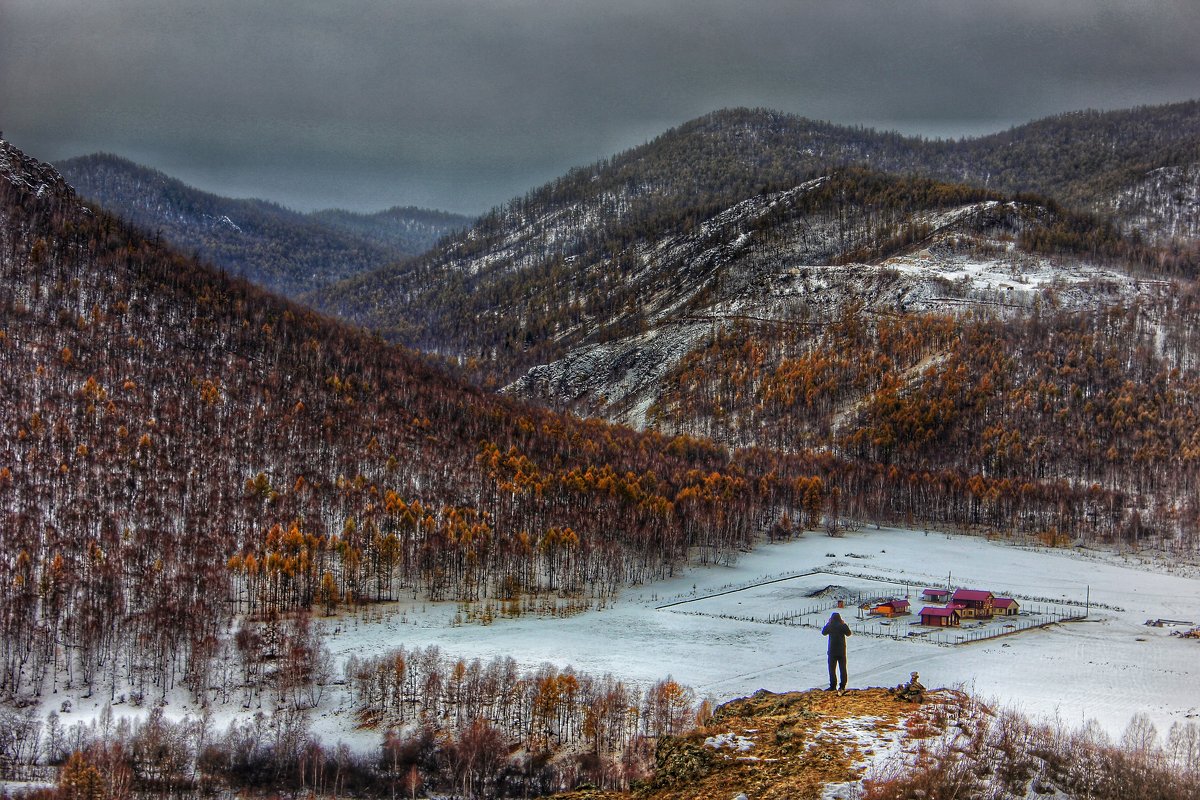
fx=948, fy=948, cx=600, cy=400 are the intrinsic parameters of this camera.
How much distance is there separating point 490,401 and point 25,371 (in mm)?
79267

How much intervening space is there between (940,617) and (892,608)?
550 centimetres

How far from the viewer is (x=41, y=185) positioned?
552 ft

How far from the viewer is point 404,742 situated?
5641 centimetres

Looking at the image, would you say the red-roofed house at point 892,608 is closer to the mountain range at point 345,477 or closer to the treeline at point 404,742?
the mountain range at point 345,477

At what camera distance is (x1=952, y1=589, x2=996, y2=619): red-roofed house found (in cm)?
8806

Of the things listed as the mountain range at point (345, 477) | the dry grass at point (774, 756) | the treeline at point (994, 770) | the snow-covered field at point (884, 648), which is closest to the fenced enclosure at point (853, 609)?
the snow-covered field at point (884, 648)

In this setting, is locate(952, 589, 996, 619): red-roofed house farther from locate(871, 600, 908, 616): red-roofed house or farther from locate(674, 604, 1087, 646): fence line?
locate(871, 600, 908, 616): red-roofed house

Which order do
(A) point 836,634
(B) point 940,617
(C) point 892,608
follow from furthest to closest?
(C) point 892,608
(B) point 940,617
(A) point 836,634

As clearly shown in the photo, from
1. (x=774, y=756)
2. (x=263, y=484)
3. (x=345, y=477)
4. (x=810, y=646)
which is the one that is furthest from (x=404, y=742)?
(x=345, y=477)

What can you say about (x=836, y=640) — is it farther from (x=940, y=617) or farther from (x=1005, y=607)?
(x=1005, y=607)

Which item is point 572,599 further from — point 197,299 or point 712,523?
point 197,299

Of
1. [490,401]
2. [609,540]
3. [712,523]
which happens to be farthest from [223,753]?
[490,401]

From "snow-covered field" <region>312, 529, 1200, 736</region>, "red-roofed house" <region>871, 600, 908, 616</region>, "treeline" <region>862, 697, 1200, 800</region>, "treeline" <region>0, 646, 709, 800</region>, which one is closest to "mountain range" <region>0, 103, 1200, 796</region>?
"treeline" <region>862, 697, 1200, 800</region>

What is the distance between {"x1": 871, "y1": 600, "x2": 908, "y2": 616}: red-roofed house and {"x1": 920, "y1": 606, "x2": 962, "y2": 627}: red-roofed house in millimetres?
3705
